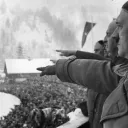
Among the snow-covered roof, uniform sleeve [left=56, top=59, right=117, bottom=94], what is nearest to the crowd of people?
uniform sleeve [left=56, top=59, right=117, bottom=94]

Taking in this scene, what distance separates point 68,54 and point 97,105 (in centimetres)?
55

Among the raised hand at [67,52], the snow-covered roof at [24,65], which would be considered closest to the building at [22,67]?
the snow-covered roof at [24,65]

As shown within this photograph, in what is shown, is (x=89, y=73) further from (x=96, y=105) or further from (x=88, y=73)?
(x=96, y=105)

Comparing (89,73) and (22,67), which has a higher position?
(89,73)

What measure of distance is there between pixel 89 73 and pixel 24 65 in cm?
4080

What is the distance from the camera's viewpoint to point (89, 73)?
4.01 feet

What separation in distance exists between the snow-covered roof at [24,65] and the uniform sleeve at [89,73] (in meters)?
36.2

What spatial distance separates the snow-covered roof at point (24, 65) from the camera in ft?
127

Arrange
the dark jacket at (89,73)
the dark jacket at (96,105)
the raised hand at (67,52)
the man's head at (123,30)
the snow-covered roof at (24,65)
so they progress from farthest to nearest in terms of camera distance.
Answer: the snow-covered roof at (24,65), the dark jacket at (96,105), the raised hand at (67,52), the dark jacket at (89,73), the man's head at (123,30)

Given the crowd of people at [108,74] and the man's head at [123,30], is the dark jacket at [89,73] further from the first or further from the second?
the man's head at [123,30]

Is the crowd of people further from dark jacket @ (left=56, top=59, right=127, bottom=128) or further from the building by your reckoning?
the building

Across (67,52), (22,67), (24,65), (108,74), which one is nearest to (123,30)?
(108,74)

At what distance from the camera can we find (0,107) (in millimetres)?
14781

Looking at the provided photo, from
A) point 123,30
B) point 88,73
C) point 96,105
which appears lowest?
point 96,105
